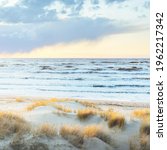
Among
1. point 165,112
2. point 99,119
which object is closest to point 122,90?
point 99,119

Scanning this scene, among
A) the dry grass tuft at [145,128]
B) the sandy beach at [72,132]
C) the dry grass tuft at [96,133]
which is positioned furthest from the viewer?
the dry grass tuft at [145,128]

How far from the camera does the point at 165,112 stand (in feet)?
18.4

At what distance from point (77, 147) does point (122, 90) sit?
55.3ft

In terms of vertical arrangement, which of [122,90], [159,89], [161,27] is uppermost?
[161,27]

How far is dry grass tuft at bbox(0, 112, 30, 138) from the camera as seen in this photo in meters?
8.24

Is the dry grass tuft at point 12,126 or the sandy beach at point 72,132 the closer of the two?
the sandy beach at point 72,132

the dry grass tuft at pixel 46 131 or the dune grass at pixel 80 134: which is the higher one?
the dry grass tuft at pixel 46 131

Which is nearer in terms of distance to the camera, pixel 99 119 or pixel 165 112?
pixel 165 112

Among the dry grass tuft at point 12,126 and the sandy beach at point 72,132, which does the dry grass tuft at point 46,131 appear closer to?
the sandy beach at point 72,132

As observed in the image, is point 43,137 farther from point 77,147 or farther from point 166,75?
point 166,75

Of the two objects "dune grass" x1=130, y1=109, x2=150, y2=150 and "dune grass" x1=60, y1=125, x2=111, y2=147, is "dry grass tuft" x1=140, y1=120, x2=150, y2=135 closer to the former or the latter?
"dune grass" x1=130, y1=109, x2=150, y2=150

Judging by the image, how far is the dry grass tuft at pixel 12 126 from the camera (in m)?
8.24

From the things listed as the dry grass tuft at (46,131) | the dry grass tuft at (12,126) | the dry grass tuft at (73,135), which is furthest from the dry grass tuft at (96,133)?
the dry grass tuft at (12,126)

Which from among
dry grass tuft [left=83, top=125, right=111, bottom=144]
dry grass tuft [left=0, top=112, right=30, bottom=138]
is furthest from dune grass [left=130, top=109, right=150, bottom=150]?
dry grass tuft [left=0, top=112, right=30, bottom=138]
